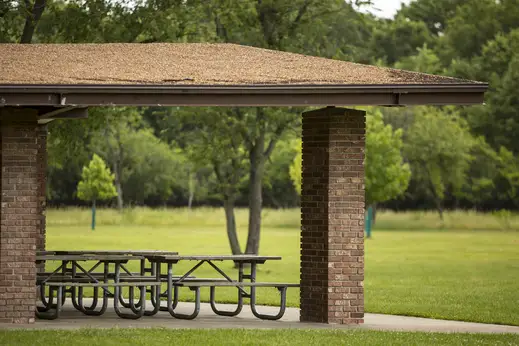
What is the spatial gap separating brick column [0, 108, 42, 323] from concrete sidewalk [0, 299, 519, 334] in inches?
13.8

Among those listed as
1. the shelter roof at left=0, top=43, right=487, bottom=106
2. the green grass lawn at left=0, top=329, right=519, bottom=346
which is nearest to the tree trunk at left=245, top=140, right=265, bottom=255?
the shelter roof at left=0, top=43, right=487, bottom=106

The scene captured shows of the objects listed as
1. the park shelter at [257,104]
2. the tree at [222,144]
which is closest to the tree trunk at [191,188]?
the tree at [222,144]

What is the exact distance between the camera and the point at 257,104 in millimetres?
13875

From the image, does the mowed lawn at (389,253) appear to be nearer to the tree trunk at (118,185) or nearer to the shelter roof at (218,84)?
the shelter roof at (218,84)

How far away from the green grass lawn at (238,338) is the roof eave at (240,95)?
2632 millimetres

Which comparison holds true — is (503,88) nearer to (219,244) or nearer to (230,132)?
(219,244)

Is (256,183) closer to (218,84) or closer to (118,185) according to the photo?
(218,84)

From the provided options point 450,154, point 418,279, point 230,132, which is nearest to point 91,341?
point 418,279

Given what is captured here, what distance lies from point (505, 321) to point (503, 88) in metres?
57.3

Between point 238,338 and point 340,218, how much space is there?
2506 millimetres

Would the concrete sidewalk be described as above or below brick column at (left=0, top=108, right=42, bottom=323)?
below

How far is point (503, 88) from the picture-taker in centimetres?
7269

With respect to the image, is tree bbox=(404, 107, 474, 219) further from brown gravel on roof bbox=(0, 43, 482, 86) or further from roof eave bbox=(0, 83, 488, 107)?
roof eave bbox=(0, 83, 488, 107)

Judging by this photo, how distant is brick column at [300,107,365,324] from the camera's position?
1492cm
